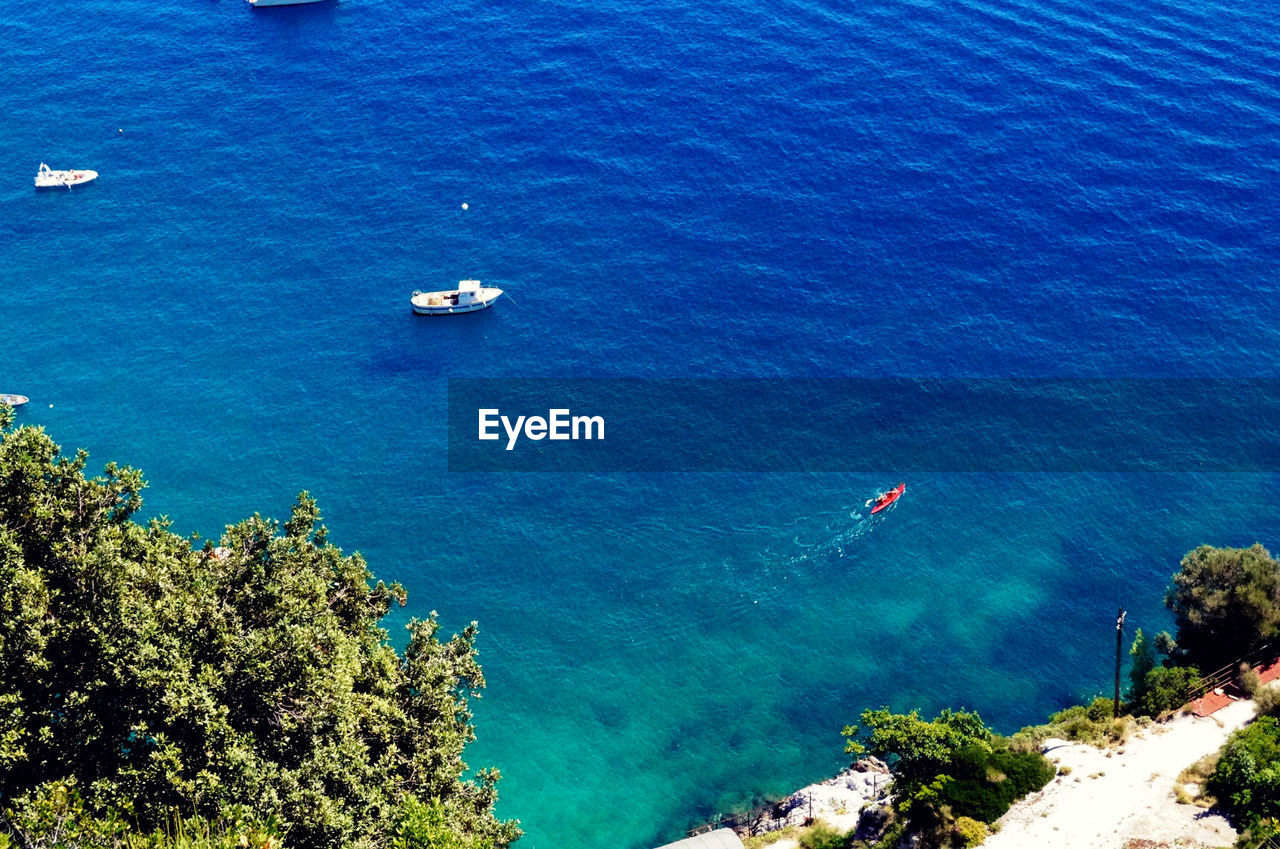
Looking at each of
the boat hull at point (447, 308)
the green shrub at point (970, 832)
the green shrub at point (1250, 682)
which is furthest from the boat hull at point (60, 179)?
the green shrub at point (1250, 682)

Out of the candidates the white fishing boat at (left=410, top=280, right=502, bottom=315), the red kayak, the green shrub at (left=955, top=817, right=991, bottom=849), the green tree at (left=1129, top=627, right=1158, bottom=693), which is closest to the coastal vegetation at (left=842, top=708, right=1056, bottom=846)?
the green shrub at (left=955, top=817, right=991, bottom=849)

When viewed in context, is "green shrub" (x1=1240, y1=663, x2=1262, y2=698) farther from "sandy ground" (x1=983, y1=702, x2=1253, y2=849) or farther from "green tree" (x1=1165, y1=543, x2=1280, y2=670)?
"green tree" (x1=1165, y1=543, x2=1280, y2=670)

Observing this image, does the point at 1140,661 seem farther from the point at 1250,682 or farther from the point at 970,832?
the point at 970,832

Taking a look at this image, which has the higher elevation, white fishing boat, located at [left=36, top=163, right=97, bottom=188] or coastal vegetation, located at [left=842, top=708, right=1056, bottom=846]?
white fishing boat, located at [left=36, top=163, right=97, bottom=188]

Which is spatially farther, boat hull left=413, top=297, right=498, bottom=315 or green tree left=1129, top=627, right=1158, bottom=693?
boat hull left=413, top=297, right=498, bottom=315

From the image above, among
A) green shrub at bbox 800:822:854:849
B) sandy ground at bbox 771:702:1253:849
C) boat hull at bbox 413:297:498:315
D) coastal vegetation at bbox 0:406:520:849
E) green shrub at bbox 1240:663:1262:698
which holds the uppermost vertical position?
coastal vegetation at bbox 0:406:520:849

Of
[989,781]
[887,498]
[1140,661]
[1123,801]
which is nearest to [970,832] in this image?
[989,781]

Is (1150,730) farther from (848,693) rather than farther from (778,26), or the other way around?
(778,26)
